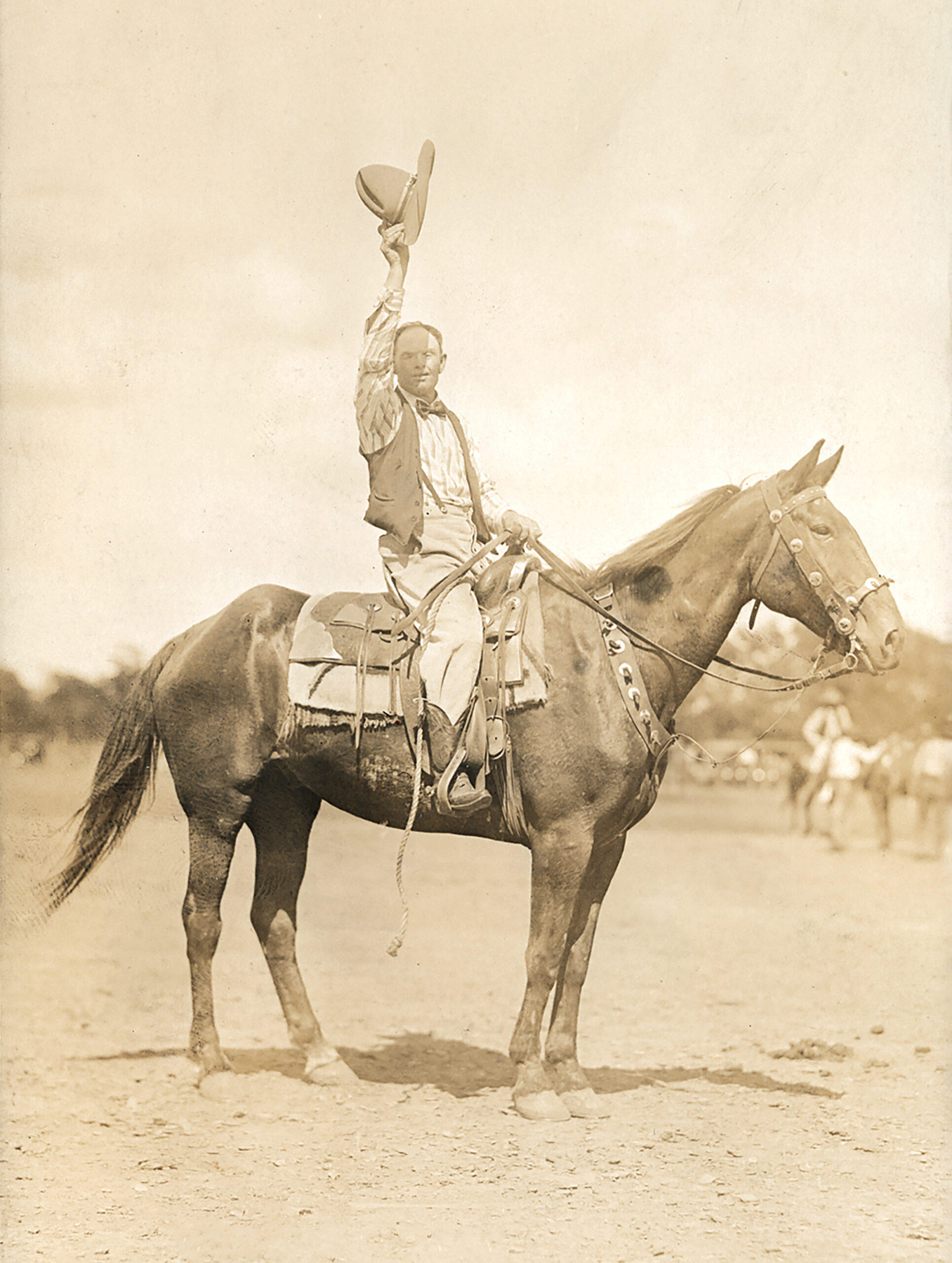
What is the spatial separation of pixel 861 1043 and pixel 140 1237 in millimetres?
3553

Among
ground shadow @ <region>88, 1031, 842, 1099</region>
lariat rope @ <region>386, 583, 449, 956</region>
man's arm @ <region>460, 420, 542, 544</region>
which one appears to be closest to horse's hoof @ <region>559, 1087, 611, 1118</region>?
ground shadow @ <region>88, 1031, 842, 1099</region>

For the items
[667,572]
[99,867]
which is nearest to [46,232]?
[99,867]

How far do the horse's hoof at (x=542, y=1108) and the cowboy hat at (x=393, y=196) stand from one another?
357cm

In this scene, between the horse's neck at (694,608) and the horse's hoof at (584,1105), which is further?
the horse's hoof at (584,1105)

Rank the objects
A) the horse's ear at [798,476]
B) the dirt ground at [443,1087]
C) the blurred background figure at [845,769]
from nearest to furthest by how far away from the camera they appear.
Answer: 1. the dirt ground at [443,1087]
2. the horse's ear at [798,476]
3. the blurred background figure at [845,769]

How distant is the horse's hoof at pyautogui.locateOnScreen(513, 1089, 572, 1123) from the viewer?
180 inches

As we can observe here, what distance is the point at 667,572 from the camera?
4.66 metres

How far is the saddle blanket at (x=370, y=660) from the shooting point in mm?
4543

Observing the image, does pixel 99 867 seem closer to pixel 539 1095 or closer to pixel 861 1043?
pixel 539 1095

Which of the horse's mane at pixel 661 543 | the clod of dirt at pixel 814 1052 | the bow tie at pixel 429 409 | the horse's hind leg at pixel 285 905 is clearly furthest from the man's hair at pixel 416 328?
the clod of dirt at pixel 814 1052

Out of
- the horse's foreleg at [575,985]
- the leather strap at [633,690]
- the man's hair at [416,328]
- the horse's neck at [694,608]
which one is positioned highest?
the man's hair at [416,328]

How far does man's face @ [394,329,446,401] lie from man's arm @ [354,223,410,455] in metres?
0.09

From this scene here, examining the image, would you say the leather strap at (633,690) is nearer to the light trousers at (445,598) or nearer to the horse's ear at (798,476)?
the light trousers at (445,598)

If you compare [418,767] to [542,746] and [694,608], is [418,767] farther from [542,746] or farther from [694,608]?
[694,608]
